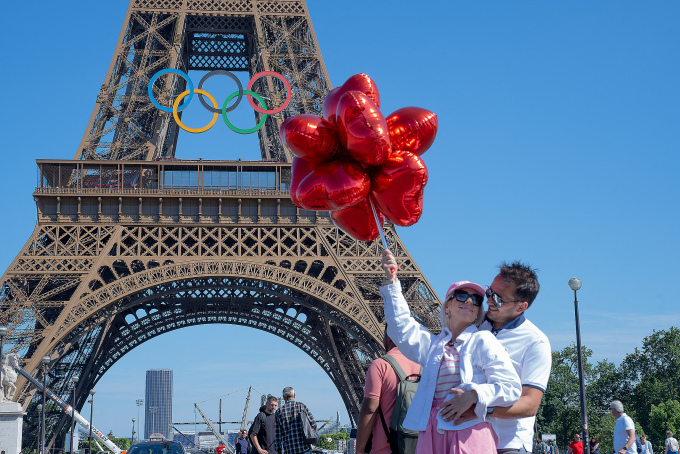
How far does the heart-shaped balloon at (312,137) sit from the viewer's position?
20.7ft

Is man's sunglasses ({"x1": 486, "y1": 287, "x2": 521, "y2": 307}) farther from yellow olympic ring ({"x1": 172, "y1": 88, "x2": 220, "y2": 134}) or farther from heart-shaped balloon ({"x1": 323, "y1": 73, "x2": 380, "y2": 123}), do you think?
yellow olympic ring ({"x1": 172, "y1": 88, "x2": 220, "y2": 134})

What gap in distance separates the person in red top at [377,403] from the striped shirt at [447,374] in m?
1.29

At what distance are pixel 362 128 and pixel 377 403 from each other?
1926 mm

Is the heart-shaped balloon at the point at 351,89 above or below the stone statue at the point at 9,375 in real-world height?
above

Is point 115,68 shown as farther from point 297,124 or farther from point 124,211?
point 297,124

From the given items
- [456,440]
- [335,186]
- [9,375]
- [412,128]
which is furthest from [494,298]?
[9,375]

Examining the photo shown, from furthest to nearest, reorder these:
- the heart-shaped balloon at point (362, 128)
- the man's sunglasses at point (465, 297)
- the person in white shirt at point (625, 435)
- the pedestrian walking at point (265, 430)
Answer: the pedestrian walking at point (265, 430)
the person in white shirt at point (625, 435)
the heart-shaped balloon at point (362, 128)
the man's sunglasses at point (465, 297)

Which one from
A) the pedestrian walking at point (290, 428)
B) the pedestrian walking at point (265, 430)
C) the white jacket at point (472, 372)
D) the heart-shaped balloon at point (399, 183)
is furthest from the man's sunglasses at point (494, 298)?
the pedestrian walking at point (265, 430)

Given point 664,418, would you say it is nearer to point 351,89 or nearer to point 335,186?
point 351,89

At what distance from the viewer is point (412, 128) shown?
6574 mm

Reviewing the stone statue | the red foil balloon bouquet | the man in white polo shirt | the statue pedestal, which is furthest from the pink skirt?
the stone statue

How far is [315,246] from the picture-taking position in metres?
31.2

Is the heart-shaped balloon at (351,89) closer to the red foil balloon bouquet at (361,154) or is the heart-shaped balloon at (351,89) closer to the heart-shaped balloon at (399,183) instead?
the red foil balloon bouquet at (361,154)

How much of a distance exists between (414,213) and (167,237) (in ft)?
82.9
